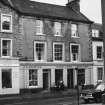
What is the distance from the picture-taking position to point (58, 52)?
35344mm

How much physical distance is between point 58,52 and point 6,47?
7.44 meters

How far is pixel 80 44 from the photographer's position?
37.8 metres

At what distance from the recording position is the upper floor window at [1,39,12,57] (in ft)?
100

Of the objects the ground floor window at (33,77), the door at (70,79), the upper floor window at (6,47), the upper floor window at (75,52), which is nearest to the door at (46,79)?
the ground floor window at (33,77)

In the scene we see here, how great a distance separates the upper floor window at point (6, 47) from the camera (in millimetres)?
30564

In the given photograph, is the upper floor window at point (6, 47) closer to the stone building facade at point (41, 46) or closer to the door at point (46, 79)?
the stone building facade at point (41, 46)

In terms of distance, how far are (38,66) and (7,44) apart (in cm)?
476

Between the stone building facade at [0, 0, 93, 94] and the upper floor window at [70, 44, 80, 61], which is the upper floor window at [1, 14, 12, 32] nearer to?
the stone building facade at [0, 0, 93, 94]

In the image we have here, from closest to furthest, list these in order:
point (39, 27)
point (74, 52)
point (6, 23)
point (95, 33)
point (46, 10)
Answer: point (6, 23)
point (39, 27)
point (46, 10)
point (74, 52)
point (95, 33)

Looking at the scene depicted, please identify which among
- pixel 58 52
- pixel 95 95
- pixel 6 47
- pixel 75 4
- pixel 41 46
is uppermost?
pixel 75 4

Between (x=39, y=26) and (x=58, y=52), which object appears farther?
(x=58, y=52)

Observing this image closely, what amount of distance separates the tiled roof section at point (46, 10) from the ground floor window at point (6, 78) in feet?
24.5

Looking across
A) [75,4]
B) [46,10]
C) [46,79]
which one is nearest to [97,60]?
[46,79]

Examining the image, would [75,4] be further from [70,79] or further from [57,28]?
[70,79]
